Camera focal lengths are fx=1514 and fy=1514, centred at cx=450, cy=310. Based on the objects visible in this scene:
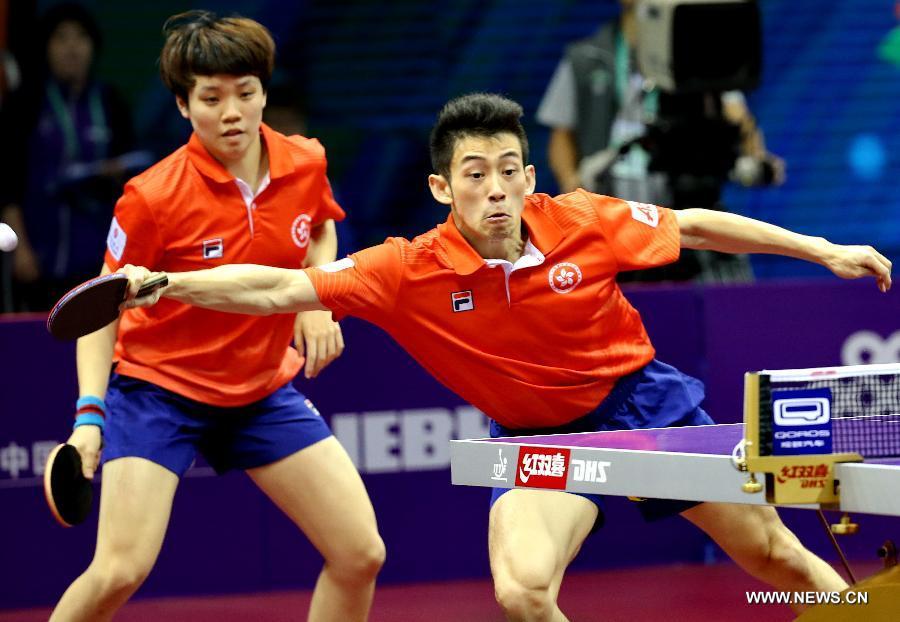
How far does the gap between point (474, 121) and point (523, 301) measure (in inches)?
20.2

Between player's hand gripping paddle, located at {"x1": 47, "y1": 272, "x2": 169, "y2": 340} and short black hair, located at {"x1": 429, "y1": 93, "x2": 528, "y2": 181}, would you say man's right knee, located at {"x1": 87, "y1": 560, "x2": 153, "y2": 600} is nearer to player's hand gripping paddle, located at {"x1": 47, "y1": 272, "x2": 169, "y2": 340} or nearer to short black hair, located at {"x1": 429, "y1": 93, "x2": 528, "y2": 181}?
player's hand gripping paddle, located at {"x1": 47, "y1": 272, "x2": 169, "y2": 340}

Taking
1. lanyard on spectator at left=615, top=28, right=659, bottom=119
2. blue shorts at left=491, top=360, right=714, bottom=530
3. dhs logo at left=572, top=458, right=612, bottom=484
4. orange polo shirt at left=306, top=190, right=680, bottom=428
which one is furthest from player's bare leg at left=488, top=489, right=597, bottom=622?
lanyard on spectator at left=615, top=28, right=659, bottom=119

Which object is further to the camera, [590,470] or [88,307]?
[88,307]

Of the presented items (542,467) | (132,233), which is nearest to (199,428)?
(132,233)

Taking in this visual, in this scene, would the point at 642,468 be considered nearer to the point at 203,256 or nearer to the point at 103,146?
the point at 203,256

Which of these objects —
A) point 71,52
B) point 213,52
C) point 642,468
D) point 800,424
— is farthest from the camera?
point 71,52

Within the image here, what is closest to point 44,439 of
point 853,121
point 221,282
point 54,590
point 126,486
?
point 54,590

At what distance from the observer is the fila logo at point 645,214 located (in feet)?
14.0

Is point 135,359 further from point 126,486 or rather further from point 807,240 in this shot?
point 807,240

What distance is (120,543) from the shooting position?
14.0ft

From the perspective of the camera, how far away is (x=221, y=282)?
3.87 metres

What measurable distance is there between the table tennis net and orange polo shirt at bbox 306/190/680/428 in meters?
0.78

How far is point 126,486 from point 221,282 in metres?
0.83

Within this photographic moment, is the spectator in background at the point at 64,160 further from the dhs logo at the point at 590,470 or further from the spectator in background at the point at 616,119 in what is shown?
the dhs logo at the point at 590,470
